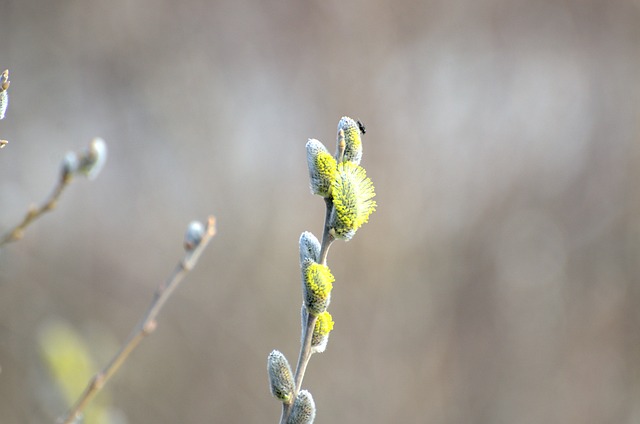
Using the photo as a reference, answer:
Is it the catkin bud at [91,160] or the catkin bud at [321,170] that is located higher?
the catkin bud at [321,170]

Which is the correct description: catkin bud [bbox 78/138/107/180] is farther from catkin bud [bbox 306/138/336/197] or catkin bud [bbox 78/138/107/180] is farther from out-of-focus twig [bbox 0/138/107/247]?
catkin bud [bbox 306/138/336/197]

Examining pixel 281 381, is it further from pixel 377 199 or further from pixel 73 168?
pixel 377 199

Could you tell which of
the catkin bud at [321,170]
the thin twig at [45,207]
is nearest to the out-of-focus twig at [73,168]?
the thin twig at [45,207]

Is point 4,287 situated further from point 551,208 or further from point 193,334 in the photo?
point 551,208

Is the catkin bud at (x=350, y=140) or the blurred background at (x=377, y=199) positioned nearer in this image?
the catkin bud at (x=350, y=140)

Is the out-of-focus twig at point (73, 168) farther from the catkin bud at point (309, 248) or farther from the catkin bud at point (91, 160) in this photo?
the catkin bud at point (309, 248)

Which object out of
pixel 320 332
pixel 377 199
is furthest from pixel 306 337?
pixel 377 199

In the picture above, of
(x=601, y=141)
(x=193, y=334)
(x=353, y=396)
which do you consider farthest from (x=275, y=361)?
(x=601, y=141)
